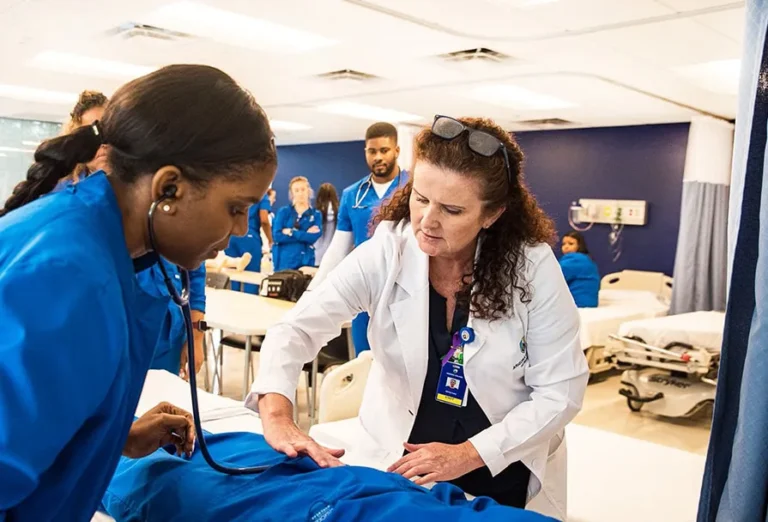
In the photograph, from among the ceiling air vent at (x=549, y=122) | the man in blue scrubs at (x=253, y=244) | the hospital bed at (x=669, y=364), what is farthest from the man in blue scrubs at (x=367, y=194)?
the ceiling air vent at (x=549, y=122)

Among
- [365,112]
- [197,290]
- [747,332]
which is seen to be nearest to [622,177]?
[365,112]

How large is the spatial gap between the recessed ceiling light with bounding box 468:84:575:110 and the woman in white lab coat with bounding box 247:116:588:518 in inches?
197

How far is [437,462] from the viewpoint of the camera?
1.43m

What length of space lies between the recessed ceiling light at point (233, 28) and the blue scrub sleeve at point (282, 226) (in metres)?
2.06

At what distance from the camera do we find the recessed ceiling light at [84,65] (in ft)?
20.0

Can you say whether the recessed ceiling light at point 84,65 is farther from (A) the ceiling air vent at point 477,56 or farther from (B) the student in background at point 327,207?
(A) the ceiling air vent at point 477,56

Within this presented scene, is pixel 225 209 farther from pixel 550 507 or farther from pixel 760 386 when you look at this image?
pixel 550 507

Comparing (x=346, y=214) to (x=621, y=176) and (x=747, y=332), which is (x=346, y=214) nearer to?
(x=747, y=332)

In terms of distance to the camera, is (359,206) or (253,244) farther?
(253,244)

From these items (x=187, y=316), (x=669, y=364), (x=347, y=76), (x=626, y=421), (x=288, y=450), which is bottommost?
(x=626, y=421)

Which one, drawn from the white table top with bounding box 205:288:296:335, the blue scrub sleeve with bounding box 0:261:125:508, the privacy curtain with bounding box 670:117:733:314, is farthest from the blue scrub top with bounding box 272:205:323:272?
the blue scrub sleeve with bounding box 0:261:125:508

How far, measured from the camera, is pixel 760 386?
105 cm

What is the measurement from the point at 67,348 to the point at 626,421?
466cm

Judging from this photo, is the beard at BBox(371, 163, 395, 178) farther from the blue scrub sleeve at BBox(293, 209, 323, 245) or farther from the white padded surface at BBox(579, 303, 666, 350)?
the blue scrub sleeve at BBox(293, 209, 323, 245)
